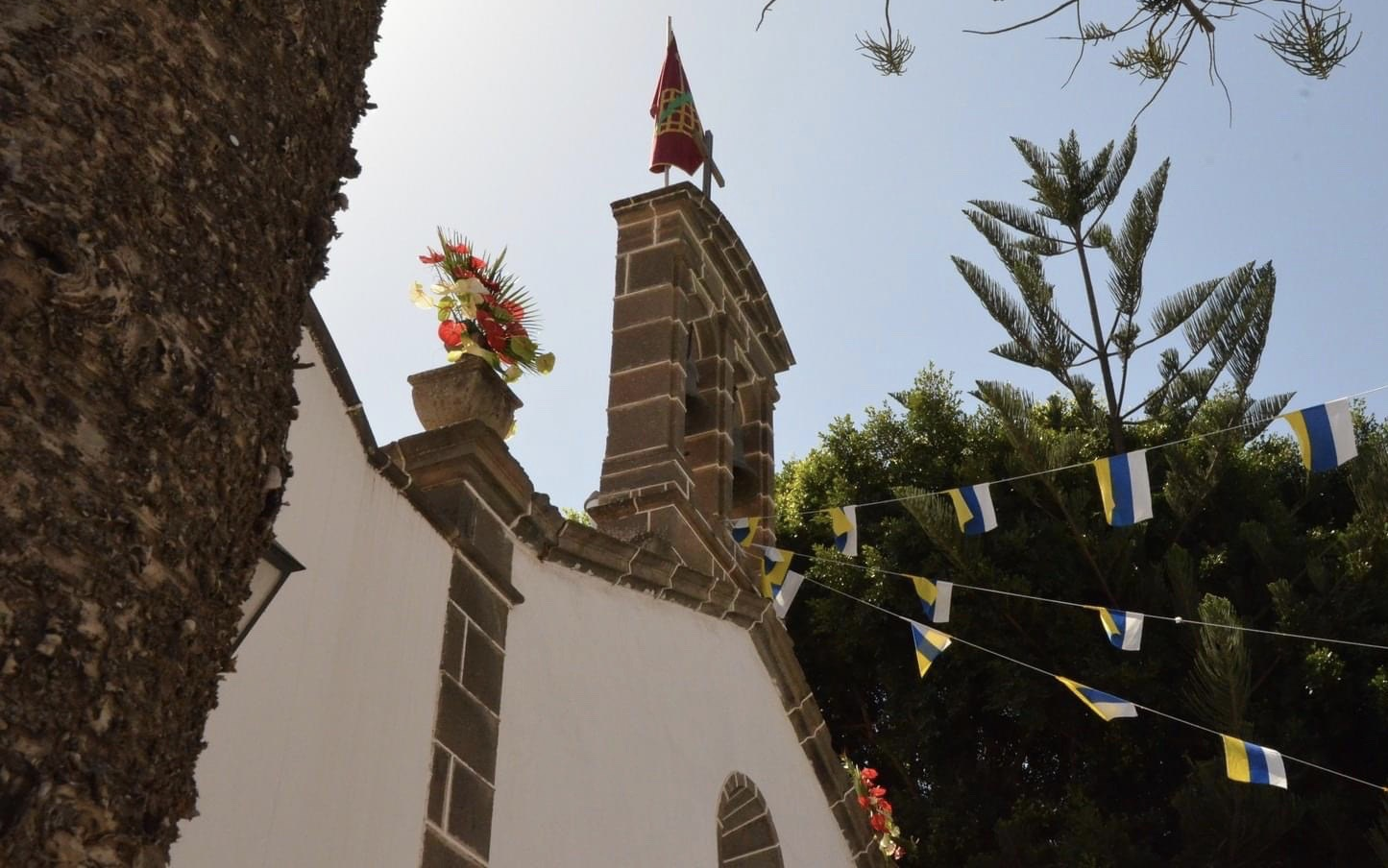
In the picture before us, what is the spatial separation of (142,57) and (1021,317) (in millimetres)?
12143

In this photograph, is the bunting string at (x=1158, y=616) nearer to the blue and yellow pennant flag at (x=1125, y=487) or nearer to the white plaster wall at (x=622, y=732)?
the blue and yellow pennant flag at (x=1125, y=487)

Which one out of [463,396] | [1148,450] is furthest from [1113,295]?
[463,396]

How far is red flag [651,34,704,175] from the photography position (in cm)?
870

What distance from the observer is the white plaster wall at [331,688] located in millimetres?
3627

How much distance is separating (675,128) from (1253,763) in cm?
483

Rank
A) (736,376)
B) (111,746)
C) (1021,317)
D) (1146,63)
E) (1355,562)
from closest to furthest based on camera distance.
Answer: (111,746) → (1146,63) → (736,376) → (1355,562) → (1021,317)

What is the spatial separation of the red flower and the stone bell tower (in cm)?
155

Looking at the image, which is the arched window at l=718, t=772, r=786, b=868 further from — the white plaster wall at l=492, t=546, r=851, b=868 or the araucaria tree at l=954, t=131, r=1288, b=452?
the araucaria tree at l=954, t=131, r=1288, b=452

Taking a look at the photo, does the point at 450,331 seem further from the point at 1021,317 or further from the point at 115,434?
the point at 1021,317

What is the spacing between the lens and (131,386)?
1.69 m

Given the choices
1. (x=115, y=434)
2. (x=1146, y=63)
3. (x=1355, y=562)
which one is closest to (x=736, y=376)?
(x=1146, y=63)

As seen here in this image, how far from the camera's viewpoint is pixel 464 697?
15.3 ft

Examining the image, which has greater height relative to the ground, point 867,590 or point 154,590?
point 867,590

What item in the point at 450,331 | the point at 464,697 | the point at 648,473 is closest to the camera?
the point at 464,697
